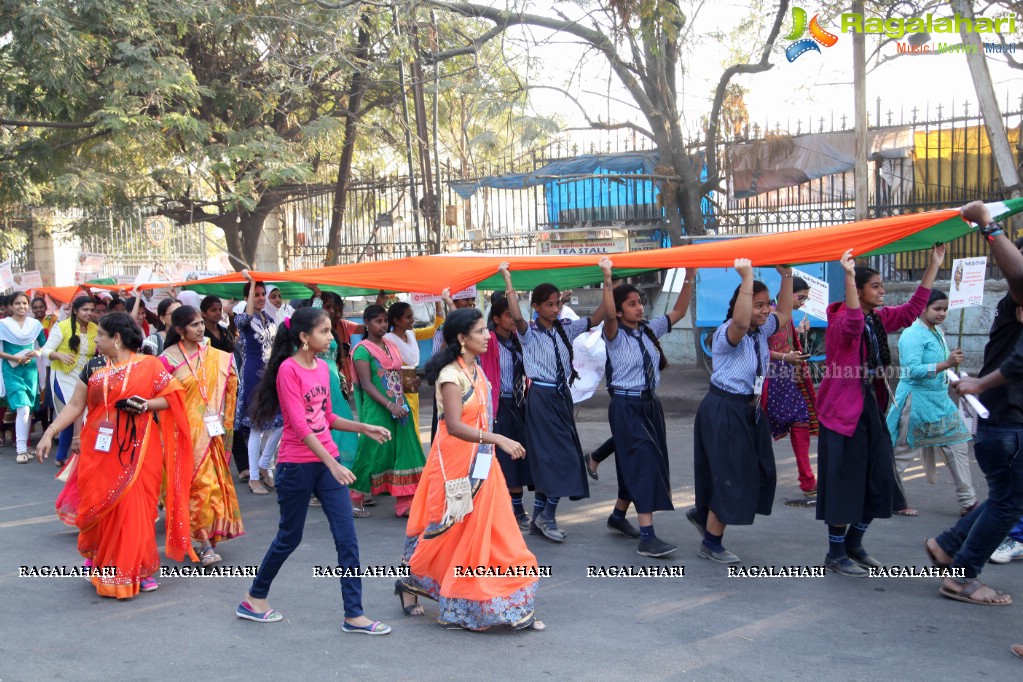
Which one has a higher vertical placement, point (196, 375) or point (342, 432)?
point (196, 375)

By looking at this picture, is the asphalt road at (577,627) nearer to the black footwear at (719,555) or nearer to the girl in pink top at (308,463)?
the black footwear at (719,555)

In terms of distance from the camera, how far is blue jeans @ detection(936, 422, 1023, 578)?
4520 millimetres

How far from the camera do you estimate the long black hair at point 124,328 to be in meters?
5.33

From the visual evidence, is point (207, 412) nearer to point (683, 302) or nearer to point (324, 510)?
point (324, 510)

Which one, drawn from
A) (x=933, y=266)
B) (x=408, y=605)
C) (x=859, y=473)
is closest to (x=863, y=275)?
(x=933, y=266)

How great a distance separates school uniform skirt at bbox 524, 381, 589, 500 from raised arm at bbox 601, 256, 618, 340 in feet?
1.94

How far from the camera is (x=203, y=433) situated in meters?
6.05

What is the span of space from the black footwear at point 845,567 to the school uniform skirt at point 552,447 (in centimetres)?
155

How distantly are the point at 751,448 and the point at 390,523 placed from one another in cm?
268

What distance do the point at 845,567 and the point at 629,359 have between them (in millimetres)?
1692

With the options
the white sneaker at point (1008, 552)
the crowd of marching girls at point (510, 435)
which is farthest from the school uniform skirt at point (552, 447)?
the white sneaker at point (1008, 552)

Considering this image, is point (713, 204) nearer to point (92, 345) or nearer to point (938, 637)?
point (92, 345)

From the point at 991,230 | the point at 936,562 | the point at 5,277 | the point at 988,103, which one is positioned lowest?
the point at 936,562

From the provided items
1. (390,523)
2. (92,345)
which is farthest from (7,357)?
(390,523)
